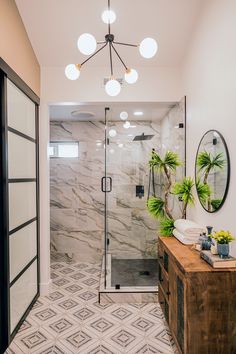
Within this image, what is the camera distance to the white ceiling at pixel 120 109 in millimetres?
3378

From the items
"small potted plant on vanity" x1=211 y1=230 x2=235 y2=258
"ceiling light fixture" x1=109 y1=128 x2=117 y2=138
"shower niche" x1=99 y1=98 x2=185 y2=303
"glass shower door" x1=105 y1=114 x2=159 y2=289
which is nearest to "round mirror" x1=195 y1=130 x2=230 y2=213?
"small potted plant on vanity" x1=211 y1=230 x2=235 y2=258

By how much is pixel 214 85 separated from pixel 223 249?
1.32 meters

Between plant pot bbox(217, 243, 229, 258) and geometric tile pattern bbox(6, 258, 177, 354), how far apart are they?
3.41 ft

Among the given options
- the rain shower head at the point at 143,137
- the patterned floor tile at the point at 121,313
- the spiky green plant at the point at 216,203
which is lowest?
the patterned floor tile at the point at 121,313

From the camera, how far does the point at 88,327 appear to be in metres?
2.54

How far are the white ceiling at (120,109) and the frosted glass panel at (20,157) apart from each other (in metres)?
0.88

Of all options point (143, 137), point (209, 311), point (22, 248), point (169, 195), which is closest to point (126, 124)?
point (143, 137)

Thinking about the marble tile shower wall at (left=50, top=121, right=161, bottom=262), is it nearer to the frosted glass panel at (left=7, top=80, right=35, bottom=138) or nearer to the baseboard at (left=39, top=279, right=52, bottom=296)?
the baseboard at (left=39, top=279, right=52, bottom=296)

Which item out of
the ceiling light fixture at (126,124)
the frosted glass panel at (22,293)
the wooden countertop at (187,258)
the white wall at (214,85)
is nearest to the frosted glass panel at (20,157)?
the frosted glass panel at (22,293)

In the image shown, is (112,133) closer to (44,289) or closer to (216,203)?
(216,203)

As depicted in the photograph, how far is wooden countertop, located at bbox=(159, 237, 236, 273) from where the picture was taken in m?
1.68

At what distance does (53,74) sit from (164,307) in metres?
2.85

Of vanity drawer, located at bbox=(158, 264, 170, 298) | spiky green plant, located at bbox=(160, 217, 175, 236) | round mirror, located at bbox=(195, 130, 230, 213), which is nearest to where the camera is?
round mirror, located at bbox=(195, 130, 230, 213)

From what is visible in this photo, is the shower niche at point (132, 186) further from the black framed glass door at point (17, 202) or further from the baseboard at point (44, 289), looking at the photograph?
the black framed glass door at point (17, 202)
